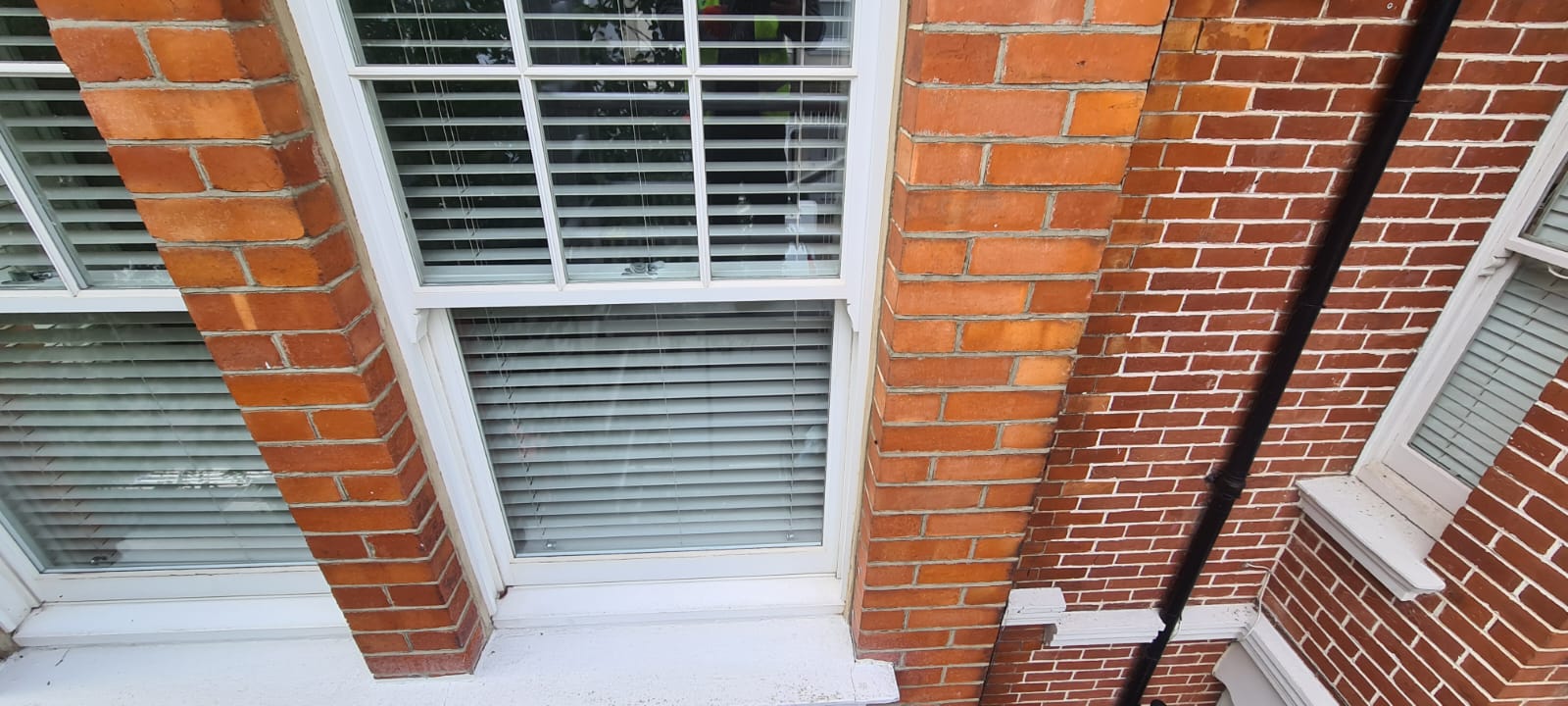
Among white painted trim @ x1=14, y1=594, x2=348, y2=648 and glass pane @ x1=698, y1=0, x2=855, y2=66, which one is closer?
glass pane @ x1=698, y1=0, x2=855, y2=66

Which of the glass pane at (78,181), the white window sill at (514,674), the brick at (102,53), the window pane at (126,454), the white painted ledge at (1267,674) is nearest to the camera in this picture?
the brick at (102,53)

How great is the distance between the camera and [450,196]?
1350 mm

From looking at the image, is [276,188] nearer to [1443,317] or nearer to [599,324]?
[599,324]

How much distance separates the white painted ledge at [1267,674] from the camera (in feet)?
6.77

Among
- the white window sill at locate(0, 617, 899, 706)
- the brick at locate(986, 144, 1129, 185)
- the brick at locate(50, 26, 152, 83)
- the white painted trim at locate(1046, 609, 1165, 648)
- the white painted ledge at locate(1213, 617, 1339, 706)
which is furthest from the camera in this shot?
the white painted trim at locate(1046, 609, 1165, 648)

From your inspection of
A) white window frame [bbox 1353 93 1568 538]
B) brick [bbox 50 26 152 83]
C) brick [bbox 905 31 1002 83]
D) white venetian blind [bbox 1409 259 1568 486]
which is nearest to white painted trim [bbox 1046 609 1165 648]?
white window frame [bbox 1353 93 1568 538]

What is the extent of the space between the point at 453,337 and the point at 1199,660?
2778 millimetres

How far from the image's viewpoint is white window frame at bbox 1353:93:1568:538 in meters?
1.56

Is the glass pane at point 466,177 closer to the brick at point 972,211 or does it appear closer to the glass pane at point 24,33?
the glass pane at point 24,33

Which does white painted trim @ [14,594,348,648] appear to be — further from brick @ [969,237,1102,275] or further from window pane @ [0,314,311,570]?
brick @ [969,237,1102,275]

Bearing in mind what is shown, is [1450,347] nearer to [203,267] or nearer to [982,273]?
[982,273]

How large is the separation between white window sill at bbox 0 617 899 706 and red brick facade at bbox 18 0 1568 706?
0.10m

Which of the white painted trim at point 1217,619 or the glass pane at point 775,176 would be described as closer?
the glass pane at point 775,176

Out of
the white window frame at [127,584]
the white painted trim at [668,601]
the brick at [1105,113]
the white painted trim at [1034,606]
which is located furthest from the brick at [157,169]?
the white painted trim at [1034,606]
